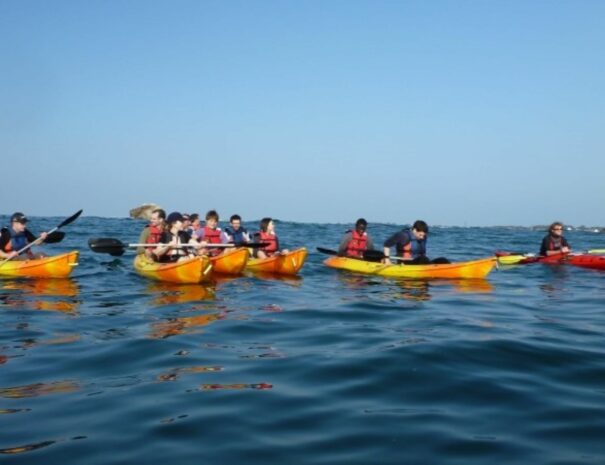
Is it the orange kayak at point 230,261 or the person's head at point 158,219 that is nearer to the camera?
the orange kayak at point 230,261

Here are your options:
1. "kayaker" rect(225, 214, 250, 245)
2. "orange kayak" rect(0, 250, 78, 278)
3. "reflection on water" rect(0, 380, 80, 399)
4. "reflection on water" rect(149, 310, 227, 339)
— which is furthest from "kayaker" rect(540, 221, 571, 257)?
"reflection on water" rect(0, 380, 80, 399)

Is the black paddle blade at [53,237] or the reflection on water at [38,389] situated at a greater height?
the black paddle blade at [53,237]

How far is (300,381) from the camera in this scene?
5.86m

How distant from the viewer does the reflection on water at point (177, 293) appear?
441 inches

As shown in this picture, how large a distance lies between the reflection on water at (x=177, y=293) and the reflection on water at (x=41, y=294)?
1.44 meters

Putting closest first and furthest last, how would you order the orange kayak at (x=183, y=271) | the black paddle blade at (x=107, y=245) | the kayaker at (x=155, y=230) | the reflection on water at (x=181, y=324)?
the reflection on water at (x=181, y=324) < the orange kayak at (x=183, y=271) < the black paddle blade at (x=107, y=245) < the kayaker at (x=155, y=230)

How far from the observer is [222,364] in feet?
21.4

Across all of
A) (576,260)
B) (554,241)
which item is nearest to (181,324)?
(576,260)

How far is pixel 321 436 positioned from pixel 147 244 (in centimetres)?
1075

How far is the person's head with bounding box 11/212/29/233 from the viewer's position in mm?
14609

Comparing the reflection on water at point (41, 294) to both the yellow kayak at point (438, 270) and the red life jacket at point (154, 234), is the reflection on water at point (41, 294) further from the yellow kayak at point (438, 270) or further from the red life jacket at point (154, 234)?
the yellow kayak at point (438, 270)

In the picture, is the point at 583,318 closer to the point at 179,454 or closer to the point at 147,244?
→ the point at 179,454

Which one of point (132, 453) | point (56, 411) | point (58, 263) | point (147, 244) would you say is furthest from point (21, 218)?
point (132, 453)

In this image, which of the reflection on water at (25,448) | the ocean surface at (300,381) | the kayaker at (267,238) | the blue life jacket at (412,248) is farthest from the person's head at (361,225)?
the reflection on water at (25,448)
